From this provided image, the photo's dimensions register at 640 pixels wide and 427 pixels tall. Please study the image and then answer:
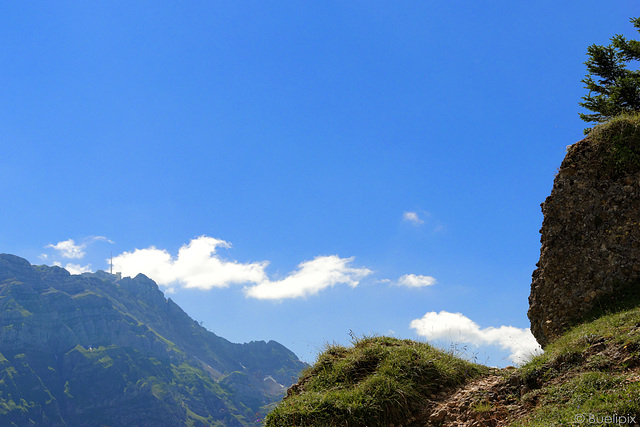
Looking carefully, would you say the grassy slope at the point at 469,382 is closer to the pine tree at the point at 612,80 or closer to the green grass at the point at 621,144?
the green grass at the point at 621,144

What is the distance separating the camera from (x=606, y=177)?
600 inches

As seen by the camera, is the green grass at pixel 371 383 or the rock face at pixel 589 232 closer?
the green grass at pixel 371 383

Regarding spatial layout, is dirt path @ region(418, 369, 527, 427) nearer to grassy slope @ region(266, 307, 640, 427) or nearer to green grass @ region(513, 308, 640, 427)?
grassy slope @ region(266, 307, 640, 427)

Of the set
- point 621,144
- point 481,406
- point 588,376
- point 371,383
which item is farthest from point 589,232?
point 371,383

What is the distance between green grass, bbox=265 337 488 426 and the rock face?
12.2 ft

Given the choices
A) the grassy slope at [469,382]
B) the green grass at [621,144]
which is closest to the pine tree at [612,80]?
the green grass at [621,144]

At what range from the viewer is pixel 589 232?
1485 cm

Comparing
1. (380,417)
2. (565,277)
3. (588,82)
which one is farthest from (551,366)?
(588,82)

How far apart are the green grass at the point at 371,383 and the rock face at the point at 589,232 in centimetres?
373

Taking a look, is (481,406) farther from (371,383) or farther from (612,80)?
(612,80)

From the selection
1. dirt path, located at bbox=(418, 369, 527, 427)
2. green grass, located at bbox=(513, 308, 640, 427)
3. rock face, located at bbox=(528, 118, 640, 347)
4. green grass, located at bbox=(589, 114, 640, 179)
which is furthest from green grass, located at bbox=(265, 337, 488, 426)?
green grass, located at bbox=(589, 114, 640, 179)

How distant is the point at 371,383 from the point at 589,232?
920cm

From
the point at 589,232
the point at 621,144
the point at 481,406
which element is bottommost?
the point at 481,406

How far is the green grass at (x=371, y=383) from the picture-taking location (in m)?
11.0
